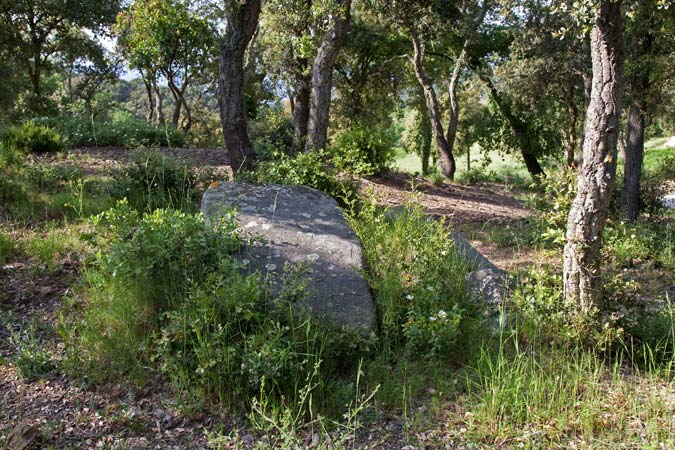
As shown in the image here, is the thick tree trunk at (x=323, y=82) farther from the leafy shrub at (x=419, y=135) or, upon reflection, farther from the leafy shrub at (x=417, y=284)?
the leafy shrub at (x=419, y=135)

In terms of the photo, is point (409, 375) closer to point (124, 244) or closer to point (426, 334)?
point (426, 334)

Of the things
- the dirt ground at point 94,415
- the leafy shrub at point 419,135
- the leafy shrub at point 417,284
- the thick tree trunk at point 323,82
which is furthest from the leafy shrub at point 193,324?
the leafy shrub at point 419,135

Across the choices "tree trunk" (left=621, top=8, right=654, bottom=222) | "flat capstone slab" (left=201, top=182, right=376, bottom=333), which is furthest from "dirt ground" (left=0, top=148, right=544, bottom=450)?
"tree trunk" (left=621, top=8, right=654, bottom=222)

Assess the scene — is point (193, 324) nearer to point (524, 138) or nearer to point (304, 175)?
point (304, 175)

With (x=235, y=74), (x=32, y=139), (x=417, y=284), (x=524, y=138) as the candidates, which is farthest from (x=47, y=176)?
(x=524, y=138)

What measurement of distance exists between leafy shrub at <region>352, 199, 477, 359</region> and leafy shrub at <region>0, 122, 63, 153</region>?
19.8 feet

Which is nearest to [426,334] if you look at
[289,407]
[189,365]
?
[289,407]

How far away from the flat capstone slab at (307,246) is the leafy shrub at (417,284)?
0.49ft

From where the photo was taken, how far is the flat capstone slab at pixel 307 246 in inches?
154

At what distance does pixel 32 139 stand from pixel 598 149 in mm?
8256

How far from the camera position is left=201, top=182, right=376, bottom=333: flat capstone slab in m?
3.92

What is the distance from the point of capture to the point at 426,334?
3.71 meters

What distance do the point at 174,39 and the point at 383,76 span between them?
686 cm

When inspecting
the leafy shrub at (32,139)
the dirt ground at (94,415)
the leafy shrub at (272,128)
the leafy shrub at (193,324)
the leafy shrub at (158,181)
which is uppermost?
the leafy shrub at (272,128)
